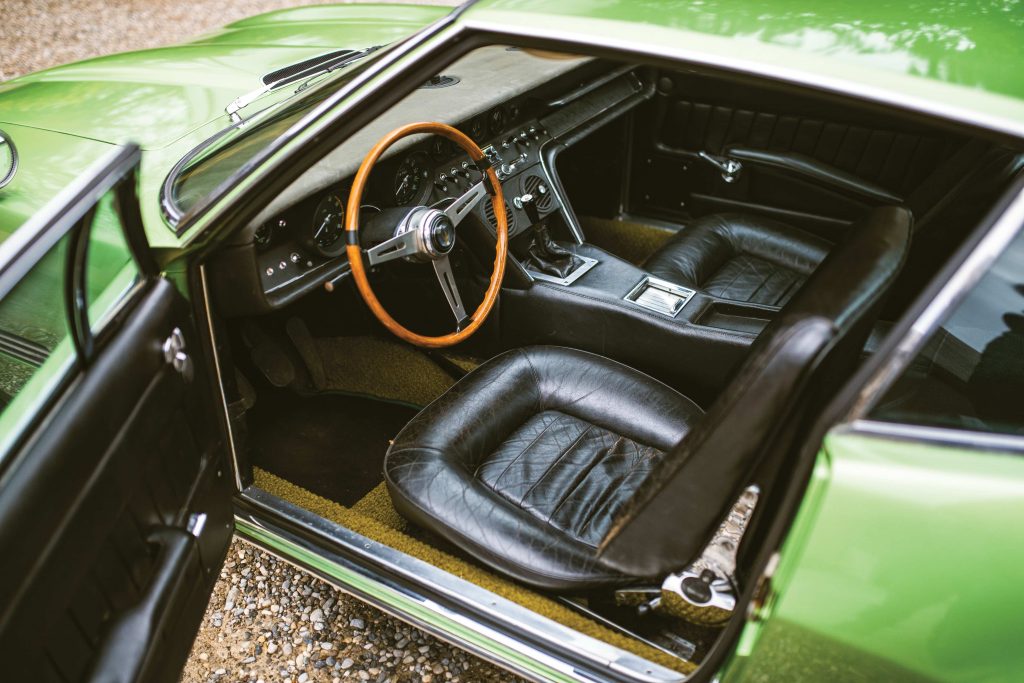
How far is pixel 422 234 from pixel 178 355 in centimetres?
69

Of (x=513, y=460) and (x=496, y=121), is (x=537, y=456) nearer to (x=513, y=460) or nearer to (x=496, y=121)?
(x=513, y=460)

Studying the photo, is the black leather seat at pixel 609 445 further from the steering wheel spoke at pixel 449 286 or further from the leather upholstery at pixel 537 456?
the steering wheel spoke at pixel 449 286

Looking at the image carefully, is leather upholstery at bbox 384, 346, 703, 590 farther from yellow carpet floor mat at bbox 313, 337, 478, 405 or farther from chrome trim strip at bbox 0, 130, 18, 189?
chrome trim strip at bbox 0, 130, 18, 189

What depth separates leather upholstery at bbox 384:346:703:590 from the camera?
5.40 ft

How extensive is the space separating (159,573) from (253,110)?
4.40 feet

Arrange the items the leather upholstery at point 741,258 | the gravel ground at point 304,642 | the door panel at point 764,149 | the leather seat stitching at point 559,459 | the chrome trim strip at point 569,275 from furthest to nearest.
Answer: the door panel at point 764,149, the leather upholstery at point 741,258, the chrome trim strip at point 569,275, the gravel ground at point 304,642, the leather seat stitching at point 559,459

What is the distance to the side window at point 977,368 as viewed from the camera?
Result: 3.80 ft

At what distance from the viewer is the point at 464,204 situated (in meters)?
2.15

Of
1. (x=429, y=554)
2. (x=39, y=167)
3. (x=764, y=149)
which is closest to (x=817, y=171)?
(x=764, y=149)

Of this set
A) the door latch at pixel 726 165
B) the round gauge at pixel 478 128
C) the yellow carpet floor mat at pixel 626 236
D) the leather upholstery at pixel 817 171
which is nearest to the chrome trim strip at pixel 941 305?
the round gauge at pixel 478 128

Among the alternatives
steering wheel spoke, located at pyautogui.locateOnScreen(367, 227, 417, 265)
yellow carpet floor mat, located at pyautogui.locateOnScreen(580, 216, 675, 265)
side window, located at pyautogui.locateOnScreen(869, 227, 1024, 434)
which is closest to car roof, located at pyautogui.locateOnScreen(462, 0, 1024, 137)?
side window, located at pyautogui.locateOnScreen(869, 227, 1024, 434)

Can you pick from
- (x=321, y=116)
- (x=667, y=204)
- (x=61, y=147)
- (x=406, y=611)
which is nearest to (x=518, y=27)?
(x=321, y=116)

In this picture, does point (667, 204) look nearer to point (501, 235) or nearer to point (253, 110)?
point (501, 235)

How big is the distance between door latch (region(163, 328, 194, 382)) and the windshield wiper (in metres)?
0.79
